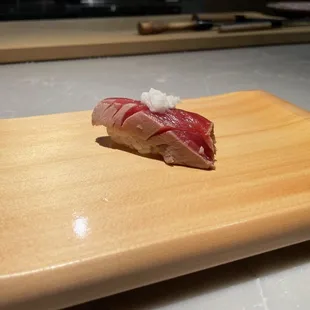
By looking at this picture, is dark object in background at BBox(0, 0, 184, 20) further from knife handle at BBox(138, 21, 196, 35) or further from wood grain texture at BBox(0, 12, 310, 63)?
knife handle at BBox(138, 21, 196, 35)

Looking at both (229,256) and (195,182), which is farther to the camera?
(195,182)

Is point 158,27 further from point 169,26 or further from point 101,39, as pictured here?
point 101,39

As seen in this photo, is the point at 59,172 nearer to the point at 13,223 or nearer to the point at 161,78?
the point at 13,223

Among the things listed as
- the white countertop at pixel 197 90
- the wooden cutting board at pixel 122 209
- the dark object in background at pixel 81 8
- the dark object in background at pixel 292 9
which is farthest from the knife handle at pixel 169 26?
the wooden cutting board at pixel 122 209

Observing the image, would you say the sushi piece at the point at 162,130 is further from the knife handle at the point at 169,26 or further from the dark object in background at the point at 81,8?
the dark object in background at the point at 81,8

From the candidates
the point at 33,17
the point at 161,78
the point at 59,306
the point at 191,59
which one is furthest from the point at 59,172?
the point at 33,17

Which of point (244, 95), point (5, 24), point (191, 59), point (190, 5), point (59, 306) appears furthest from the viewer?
point (190, 5)
